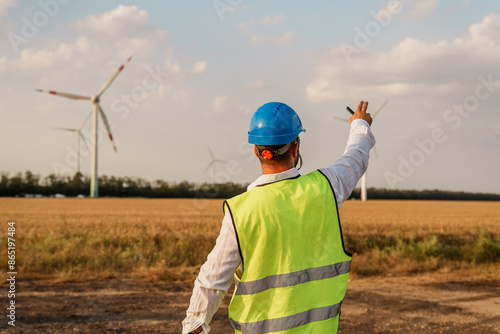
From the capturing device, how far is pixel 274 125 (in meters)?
2.35

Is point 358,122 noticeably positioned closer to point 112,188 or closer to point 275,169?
point 275,169

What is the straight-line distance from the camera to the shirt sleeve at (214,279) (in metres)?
2.14

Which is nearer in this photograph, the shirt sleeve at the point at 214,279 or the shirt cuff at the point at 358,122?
the shirt sleeve at the point at 214,279

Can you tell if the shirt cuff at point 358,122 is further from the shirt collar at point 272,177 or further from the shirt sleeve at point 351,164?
the shirt collar at point 272,177

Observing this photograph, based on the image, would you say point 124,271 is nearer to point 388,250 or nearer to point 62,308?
point 62,308

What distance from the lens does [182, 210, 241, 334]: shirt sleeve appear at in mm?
2143

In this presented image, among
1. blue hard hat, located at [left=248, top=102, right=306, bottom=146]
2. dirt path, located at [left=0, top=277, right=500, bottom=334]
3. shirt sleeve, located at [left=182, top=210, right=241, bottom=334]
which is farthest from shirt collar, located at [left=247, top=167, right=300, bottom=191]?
dirt path, located at [left=0, top=277, right=500, bottom=334]

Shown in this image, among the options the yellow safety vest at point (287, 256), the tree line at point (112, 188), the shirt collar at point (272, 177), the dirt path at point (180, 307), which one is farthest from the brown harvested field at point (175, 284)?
the tree line at point (112, 188)

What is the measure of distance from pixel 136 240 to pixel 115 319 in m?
6.56

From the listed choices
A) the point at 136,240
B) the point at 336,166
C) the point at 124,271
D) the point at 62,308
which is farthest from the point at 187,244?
the point at 336,166

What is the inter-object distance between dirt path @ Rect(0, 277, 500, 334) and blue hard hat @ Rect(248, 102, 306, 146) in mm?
4840

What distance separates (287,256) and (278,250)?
0.17ft

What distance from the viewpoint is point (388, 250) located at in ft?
46.1

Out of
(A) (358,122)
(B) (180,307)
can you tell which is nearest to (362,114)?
(A) (358,122)
